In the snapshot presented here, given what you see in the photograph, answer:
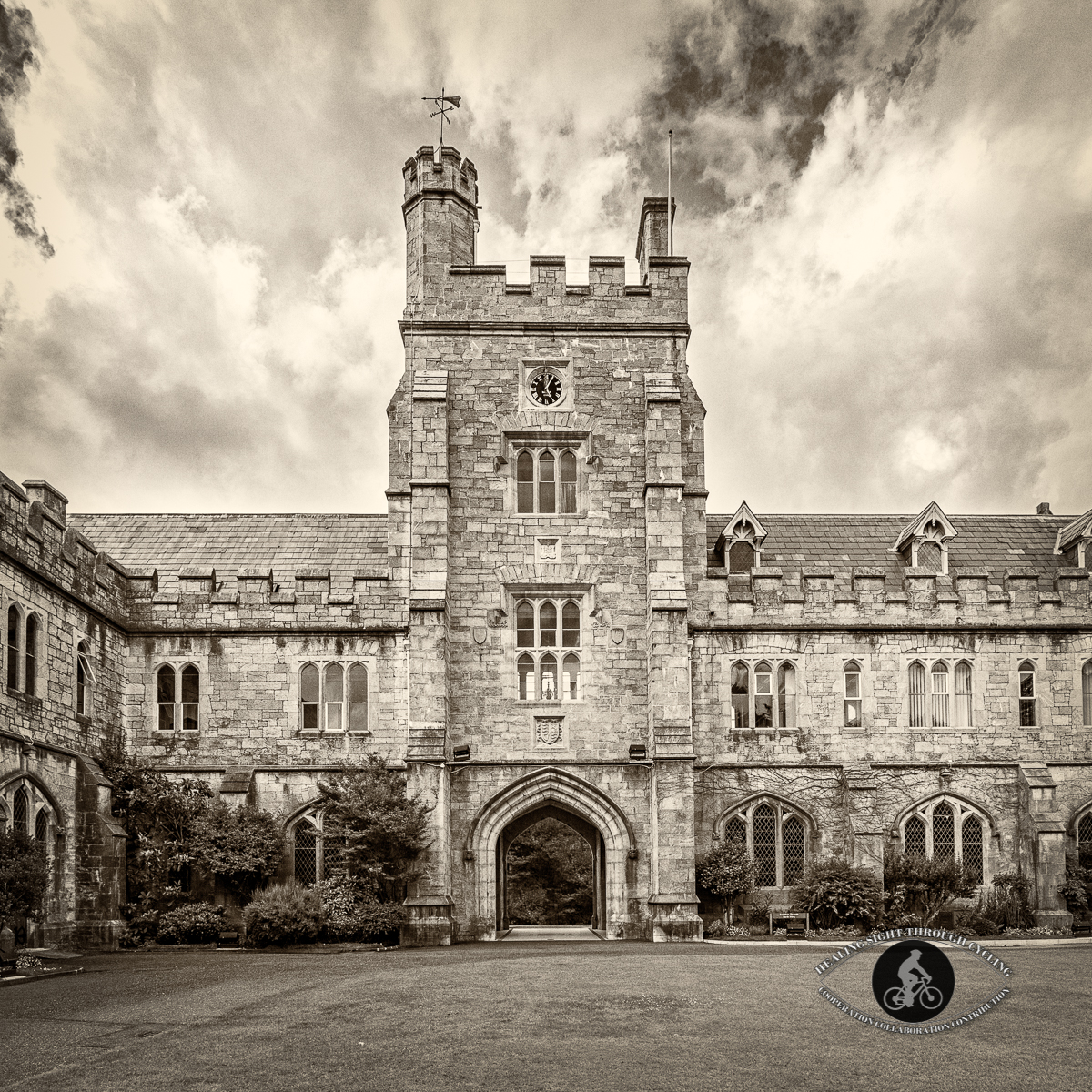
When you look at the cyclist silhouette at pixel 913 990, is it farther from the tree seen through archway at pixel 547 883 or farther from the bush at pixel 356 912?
the tree seen through archway at pixel 547 883

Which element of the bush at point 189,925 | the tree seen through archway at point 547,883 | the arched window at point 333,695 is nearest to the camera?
the bush at point 189,925

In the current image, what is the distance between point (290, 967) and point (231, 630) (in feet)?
33.3

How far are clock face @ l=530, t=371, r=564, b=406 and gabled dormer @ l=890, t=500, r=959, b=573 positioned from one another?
9105 mm

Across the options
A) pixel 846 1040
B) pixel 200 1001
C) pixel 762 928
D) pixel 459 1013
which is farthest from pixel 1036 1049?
pixel 762 928

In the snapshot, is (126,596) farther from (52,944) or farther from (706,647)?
(706,647)

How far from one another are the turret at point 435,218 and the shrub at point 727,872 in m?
13.6

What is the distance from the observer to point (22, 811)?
20.7 m

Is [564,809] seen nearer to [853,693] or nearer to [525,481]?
[853,693]

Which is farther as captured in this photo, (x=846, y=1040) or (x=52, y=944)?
(x=52, y=944)

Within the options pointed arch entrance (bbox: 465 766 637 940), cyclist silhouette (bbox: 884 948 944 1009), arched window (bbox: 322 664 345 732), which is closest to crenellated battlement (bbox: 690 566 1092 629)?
pointed arch entrance (bbox: 465 766 637 940)

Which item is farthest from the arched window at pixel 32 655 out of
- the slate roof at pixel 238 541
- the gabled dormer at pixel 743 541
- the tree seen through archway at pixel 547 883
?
the tree seen through archway at pixel 547 883

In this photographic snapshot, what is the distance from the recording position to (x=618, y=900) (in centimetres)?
2545

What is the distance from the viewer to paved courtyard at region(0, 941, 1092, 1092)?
10.6m

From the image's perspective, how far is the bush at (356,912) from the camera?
23781 millimetres
